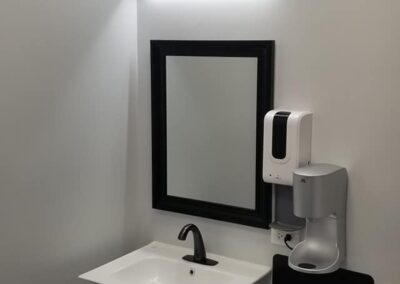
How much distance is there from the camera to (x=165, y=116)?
255cm

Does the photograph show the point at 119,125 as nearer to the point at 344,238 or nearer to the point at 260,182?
the point at 260,182

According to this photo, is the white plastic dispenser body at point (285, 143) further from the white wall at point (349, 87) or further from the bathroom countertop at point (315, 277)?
the bathroom countertop at point (315, 277)

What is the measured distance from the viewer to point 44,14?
2207mm

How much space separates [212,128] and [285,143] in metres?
0.40

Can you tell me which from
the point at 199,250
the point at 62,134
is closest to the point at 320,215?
the point at 199,250

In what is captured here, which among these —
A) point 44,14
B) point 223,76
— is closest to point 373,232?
point 223,76

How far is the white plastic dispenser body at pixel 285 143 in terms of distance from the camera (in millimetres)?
2113

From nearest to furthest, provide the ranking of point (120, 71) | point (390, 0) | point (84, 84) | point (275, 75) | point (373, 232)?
point (390, 0)
point (373, 232)
point (275, 75)
point (84, 84)
point (120, 71)

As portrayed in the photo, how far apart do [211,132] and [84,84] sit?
22.8 inches

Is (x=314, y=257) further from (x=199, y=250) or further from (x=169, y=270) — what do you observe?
(x=169, y=270)

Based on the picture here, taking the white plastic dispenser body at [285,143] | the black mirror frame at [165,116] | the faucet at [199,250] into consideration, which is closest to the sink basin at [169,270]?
the faucet at [199,250]

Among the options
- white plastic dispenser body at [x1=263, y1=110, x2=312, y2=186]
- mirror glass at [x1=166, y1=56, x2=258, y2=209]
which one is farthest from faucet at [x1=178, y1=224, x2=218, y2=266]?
white plastic dispenser body at [x1=263, y1=110, x2=312, y2=186]

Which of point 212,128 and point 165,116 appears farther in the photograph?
point 165,116

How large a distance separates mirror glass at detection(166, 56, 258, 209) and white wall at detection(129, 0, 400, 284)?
0.13 m
